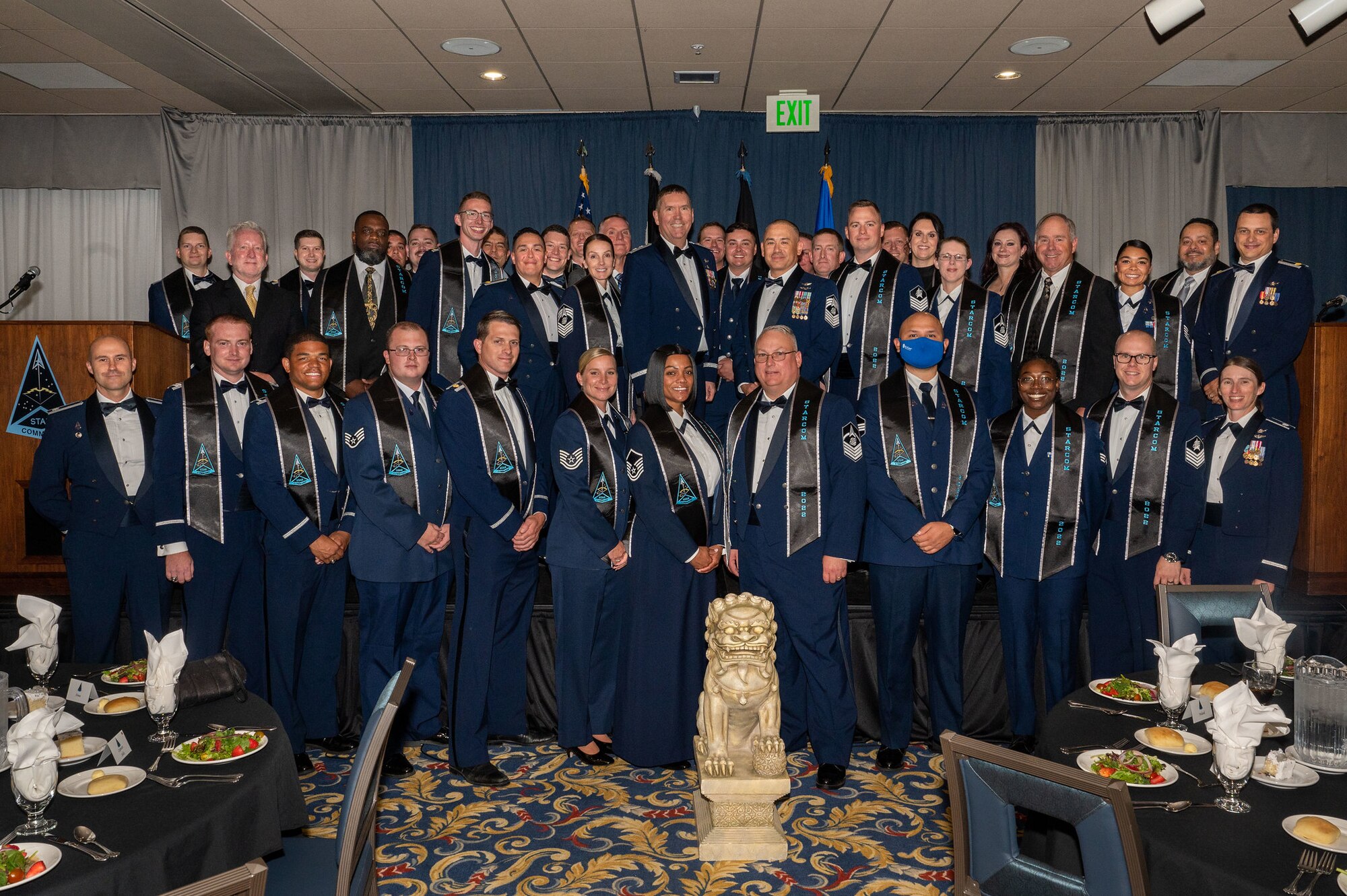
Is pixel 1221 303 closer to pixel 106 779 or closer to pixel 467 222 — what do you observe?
pixel 467 222

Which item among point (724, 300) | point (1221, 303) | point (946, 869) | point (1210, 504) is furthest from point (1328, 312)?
point (946, 869)

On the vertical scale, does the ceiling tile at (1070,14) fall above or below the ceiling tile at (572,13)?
below

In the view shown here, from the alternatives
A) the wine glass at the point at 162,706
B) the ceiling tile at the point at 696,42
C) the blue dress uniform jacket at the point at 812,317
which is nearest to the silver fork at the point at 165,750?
the wine glass at the point at 162,706

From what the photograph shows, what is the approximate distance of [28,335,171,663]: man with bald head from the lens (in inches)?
164

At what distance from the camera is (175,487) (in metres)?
4.07

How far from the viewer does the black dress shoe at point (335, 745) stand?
4.23 meters

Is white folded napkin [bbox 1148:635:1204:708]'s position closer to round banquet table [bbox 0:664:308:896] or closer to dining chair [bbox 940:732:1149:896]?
dining chair [bbox 940:732:1149:896]

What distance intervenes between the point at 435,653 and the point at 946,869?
2.16 m

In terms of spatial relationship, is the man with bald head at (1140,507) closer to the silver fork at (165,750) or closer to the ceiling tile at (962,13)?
the ceiling tile at (962,13)

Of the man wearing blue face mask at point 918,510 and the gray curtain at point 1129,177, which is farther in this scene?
the gray curtain at point 1129,177

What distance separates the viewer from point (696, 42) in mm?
6645

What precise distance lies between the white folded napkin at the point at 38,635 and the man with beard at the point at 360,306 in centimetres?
264

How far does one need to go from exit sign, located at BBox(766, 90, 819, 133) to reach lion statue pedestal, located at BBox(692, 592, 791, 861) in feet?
18.1

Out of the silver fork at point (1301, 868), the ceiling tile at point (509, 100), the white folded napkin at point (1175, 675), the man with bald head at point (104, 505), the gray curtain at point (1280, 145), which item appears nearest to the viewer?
the silver fork at point (1301, 868)
